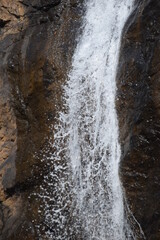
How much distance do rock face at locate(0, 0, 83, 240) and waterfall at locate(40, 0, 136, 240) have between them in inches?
9.5

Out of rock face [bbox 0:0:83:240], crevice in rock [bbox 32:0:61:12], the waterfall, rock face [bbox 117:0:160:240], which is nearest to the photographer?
rock face [bbox 117:0:160:240]

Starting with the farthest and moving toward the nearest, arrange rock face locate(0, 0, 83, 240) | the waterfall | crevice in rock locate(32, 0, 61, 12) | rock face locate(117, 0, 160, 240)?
crevice in rock locate(32, 0, 61, 12)
rock face locate(0, 0, 83, 240)
the waterfall
rock face locate(117, 0, 160, 240)

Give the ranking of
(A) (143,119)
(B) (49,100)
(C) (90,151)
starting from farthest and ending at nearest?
(B) (49,100), (C) (90,151), (A) (143,119)

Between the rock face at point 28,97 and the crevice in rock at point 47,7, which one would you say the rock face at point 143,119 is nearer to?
the rock face at point 28,97

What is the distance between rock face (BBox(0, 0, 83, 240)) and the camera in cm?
532

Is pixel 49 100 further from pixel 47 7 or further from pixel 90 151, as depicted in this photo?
pixel 47 7

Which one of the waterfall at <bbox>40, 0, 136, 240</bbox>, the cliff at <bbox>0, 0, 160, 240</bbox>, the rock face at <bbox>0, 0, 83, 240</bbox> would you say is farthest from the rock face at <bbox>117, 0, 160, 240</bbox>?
the rock face at <bbox>0, 0, 83, 240</bbox>

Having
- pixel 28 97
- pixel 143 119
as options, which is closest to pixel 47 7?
pixel 28 97

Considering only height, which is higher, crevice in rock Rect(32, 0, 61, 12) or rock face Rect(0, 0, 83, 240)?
crevice in rock Rect(32, 0, 61, 12)

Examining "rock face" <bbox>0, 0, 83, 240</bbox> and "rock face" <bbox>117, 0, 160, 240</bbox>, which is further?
"rock face" <bbox>0, 0, 83, 240</bbox>

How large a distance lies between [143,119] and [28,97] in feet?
7.12

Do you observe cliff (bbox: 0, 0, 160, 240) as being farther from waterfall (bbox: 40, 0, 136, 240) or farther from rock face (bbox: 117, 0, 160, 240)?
waterfall (bbox: 40, 0, 136, 240)

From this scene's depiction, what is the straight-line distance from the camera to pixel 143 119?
14.1 ft

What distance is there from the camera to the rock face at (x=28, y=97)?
5320 millimetres
